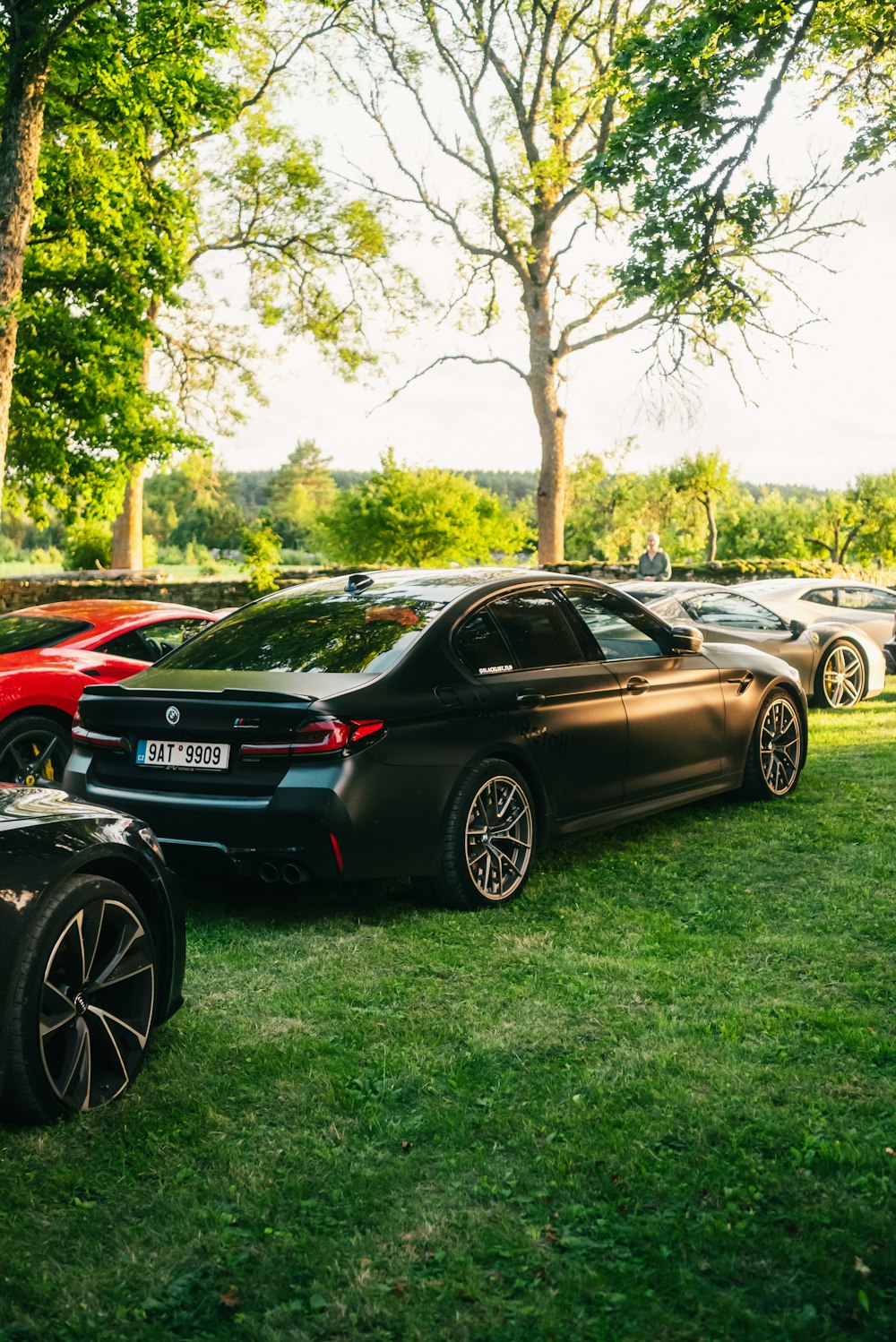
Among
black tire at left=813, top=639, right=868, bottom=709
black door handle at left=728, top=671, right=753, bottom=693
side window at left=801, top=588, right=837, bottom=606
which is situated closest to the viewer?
black door handle at left=728, top=671, right=753, bottom=693

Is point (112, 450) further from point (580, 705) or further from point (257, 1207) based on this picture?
point (257, 1207)

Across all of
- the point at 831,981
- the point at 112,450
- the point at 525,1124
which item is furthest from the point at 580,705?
the point at 112,450

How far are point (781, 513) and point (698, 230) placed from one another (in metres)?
87.3

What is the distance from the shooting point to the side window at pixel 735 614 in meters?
12.9

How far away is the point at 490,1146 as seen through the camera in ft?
11.2

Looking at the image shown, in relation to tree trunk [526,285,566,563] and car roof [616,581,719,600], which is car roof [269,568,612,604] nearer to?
car roof [616,581,719,600]

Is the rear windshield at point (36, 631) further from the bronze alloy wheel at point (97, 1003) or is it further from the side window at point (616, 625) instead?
the bronze alloy wheel at point (97, 1003)

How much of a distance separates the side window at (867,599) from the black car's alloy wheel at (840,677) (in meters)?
1.91

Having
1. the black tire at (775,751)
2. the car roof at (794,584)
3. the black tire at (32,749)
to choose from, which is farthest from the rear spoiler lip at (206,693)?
the car roof at (794,584)

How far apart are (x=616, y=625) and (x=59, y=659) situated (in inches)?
152

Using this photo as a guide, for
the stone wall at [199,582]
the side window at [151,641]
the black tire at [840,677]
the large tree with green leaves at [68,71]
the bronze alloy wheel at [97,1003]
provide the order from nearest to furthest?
the bronze alloy wheel at [97,1003] → the side window at [151,641] → the large tree with green leaves at [68,71] → the black tire at [840,677] → the stone wall at [199,582]

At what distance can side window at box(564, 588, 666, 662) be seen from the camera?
6977mm

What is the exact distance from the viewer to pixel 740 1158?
3281 mm

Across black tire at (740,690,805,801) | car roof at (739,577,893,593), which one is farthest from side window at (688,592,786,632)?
black tire at (740,690,805,801)
